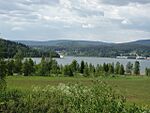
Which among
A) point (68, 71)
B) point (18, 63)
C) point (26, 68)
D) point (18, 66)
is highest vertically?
point (18, 63)

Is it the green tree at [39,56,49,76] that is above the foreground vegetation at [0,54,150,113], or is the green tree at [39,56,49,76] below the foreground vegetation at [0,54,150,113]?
below

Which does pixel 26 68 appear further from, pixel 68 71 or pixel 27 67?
pixel 68 71

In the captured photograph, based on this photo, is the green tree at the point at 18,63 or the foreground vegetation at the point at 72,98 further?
the green tree at the point at 18,63

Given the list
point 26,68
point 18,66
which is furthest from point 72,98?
point 18,66

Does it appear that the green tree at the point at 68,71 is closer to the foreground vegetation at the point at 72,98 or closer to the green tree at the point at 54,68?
the green tree at the point at 54,68

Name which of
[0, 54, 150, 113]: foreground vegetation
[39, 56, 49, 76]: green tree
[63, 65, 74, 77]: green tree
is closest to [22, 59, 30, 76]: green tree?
[39, 56, 49, 76]: green tree

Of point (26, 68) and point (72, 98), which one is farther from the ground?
point (72, 98)

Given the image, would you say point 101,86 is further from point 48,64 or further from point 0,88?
point 48,64

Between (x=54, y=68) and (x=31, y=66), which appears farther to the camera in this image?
(x=54, y=68)

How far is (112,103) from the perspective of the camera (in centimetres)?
1338

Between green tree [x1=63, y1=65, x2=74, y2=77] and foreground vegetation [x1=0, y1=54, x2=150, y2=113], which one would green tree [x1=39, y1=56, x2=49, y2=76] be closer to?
green tree [x1=63, y1=65, x2=74, y2=77]

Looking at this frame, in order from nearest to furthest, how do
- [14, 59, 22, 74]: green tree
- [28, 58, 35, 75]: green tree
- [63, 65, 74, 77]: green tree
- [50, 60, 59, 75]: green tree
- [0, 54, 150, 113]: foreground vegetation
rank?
[0, 54, 150, 113]: foreground vegetation, [14, 59, 22, 74]: green tree, [28, 58, 35, 75]: green tree, [63, 65, 74, 77]: green tree, [50, 60, 59, 75]: green tree

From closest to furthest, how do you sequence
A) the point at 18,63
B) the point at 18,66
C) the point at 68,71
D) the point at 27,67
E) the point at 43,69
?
the point at 18,63 → the point at 27,67 → the point at 18,66 → the point at 68,71 → the point at 43,69

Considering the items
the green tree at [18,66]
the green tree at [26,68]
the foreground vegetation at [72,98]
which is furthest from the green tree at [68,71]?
the foreground vegetation at [72,98]
